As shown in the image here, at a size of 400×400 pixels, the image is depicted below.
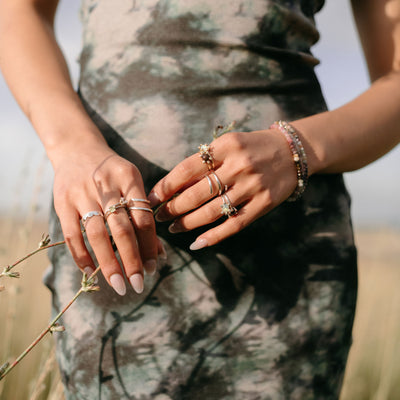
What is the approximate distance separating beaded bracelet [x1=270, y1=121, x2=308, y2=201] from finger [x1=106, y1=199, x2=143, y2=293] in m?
0.35

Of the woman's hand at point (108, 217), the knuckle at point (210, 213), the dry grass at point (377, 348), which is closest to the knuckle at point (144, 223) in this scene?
the woman's hand at point (108, 217)

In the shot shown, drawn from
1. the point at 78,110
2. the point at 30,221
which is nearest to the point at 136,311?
the point at 78,110

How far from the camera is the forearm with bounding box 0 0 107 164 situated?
0.66 meters

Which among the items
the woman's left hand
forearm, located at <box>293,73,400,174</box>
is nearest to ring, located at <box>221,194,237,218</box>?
the woman's left hand

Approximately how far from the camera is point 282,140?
710mm

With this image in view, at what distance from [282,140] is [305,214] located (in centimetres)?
18

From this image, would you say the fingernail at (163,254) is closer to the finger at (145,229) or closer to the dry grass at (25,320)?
the finger at (145,229)

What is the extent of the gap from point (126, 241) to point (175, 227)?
0.43ft

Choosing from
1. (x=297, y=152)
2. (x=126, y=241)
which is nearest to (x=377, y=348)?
(x=297, y=152)

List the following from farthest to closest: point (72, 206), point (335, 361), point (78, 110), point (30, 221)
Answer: point (30, 221) → point (335, 361) → point (78, 110) → point (72, 206)

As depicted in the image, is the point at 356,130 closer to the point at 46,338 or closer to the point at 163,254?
the point at 163,254

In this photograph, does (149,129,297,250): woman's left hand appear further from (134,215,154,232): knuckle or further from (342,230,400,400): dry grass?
(342,230,400,400): dry grass

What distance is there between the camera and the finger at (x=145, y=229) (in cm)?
58

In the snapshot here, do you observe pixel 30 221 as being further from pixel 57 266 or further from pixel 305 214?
pixel 305 214
